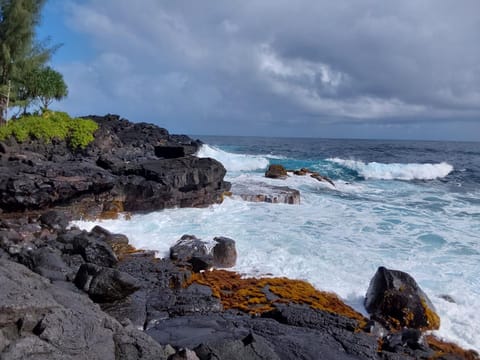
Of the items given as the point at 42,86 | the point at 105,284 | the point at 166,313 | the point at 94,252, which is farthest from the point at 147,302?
the point at 42,86

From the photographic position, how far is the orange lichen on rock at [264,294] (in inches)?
276

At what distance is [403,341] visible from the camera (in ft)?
19.7

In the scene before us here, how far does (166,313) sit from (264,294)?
79.6 inches

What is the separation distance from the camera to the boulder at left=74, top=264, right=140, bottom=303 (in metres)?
6.42

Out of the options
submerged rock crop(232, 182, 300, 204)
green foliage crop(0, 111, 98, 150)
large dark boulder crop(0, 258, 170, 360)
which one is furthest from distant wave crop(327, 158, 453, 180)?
large dark boulder crop(0, 258, 170, 360)

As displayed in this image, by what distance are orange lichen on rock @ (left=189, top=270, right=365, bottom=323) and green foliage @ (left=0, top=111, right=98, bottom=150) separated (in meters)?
12.4

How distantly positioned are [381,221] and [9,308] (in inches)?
505

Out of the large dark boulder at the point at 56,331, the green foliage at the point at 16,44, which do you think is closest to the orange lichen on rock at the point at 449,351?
the large dark boulder at the point at 56,331

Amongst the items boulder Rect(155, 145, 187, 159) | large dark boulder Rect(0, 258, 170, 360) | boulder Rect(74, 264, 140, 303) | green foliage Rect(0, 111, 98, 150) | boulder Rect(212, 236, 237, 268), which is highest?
green foliage Rect(0, 111, 98, 150)

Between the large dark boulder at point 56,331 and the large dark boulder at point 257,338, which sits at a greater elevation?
the large dark boulder at point 56,331

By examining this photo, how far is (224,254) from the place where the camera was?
912 centimetres

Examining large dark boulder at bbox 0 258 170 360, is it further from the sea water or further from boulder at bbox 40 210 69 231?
boulder at bbox 40 210 69 231

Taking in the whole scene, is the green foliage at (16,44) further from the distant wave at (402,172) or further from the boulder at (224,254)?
the distant wave at (402,172)

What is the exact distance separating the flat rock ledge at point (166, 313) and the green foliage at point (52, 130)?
320 inches
